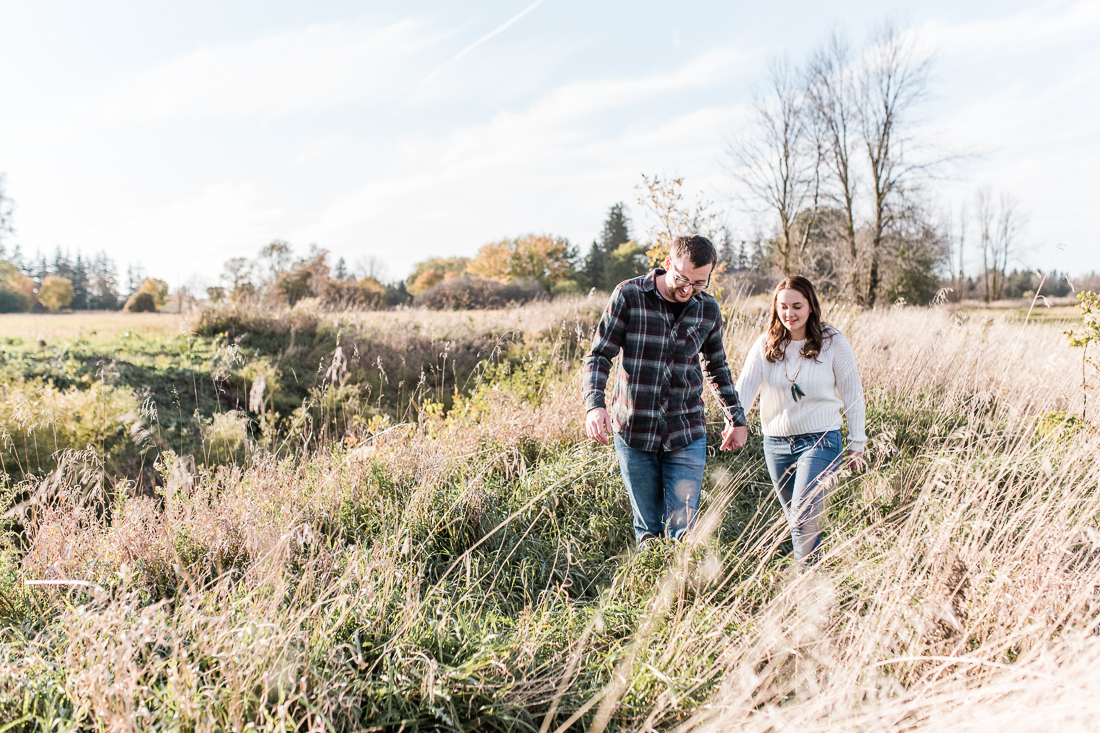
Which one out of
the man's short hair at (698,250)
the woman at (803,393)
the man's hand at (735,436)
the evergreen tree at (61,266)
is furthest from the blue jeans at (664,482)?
the evergreen tree at (61,266)

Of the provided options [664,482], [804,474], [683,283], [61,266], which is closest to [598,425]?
[664,482]

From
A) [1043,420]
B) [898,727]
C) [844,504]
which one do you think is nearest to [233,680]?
→ [898,727]

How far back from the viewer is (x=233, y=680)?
5.48 feet

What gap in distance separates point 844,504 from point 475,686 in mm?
2851

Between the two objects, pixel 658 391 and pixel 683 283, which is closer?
pixel 683 283

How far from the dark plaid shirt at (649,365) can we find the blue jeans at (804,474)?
0.60m

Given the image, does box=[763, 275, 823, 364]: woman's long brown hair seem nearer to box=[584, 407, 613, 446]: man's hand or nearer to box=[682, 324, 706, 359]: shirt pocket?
box=[682, 324, 706, 359]: shirt pocket

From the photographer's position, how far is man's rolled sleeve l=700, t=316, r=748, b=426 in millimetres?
3129

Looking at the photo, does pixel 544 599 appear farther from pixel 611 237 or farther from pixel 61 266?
pixel 61 266

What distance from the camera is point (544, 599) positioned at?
2629mm

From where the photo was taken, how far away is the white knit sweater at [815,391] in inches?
124

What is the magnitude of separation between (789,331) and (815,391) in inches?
14.2

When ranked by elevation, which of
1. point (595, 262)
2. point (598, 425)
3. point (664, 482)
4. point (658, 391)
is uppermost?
point (595, 262)

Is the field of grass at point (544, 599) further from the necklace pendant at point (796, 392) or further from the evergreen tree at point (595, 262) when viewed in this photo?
the evergreen tree at point (595, 262)
